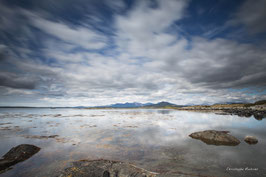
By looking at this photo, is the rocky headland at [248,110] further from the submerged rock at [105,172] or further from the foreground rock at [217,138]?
the submerged rock at [105,172]

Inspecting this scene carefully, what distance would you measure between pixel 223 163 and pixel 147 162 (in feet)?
19.7

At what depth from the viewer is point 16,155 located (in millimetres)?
11125

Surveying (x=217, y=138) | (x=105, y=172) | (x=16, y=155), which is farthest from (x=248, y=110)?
(x=16, y=155)

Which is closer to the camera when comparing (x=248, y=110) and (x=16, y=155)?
(x=16, y=155)

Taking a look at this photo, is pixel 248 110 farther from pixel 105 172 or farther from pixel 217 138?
pixel 105 172

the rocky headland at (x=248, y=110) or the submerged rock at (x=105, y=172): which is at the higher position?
the rocky headland at (x=248, y=110)

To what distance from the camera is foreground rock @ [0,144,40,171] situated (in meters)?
9.74

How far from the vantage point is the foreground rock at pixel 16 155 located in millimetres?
9740

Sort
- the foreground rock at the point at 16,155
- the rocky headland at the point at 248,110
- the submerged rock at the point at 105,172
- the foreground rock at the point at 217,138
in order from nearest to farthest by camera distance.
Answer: the submerged rock at the point at 105,172 < the foreground rock at the point at 16,155 < the foreground rock at the point at 217,138 < the rocky headland at the point at 248,110

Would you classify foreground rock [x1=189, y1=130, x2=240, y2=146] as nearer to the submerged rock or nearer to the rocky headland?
the submerged rock

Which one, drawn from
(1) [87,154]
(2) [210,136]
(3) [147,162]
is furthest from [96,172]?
(2) [210,136]

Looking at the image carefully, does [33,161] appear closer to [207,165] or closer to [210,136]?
[207,165]

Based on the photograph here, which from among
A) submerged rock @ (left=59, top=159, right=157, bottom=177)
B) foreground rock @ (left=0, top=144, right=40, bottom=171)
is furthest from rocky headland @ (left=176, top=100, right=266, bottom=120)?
foreground rock @ (left=0, top=144, right=40, bottom=171)

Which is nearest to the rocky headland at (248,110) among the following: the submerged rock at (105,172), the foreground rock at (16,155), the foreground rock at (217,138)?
the foreground rock at (217,138)
